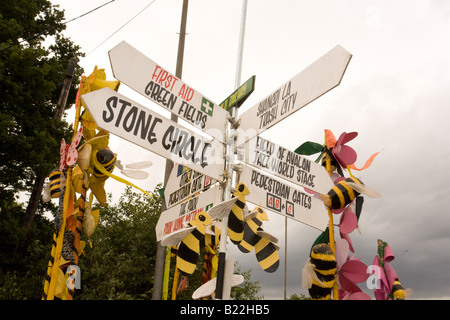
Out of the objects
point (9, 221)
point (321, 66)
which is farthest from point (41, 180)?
point (321, 66)

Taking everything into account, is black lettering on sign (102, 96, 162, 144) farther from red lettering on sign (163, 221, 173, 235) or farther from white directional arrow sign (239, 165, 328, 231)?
red lettering on sign (163, 221, 173, 235)

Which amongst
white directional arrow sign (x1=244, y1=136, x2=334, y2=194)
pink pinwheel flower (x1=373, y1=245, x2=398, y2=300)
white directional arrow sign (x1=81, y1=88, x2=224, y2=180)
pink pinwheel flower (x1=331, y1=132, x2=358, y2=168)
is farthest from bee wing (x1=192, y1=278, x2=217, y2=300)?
pink pinwheel flower (x1=373, y1=245, x2=398, y2=300)

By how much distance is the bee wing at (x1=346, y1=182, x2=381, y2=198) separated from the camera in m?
2.85

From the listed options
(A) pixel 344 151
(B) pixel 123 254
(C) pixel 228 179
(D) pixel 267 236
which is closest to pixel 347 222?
(A) pixel 344 151

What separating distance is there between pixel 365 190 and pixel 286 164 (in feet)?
2.13

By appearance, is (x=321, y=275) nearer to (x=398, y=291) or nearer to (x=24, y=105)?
(x=398, y=291)

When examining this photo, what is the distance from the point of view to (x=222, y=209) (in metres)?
2.40

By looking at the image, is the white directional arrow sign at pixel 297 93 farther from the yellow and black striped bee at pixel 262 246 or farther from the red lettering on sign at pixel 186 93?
the yellow and black striped bee at pixel 262 246

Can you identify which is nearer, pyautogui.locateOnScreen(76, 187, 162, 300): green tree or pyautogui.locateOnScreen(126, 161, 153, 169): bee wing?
pyautogui.locateOnScreen(126, 161, 153, 169): bee wing

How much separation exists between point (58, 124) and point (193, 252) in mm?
10900

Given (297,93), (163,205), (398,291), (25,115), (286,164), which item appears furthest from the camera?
(25,115)

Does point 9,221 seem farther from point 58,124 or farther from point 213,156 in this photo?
point 213,156

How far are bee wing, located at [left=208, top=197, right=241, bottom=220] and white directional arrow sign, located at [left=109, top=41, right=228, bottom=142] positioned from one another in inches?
25.3

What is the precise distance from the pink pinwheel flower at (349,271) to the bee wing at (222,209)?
3.88ft
